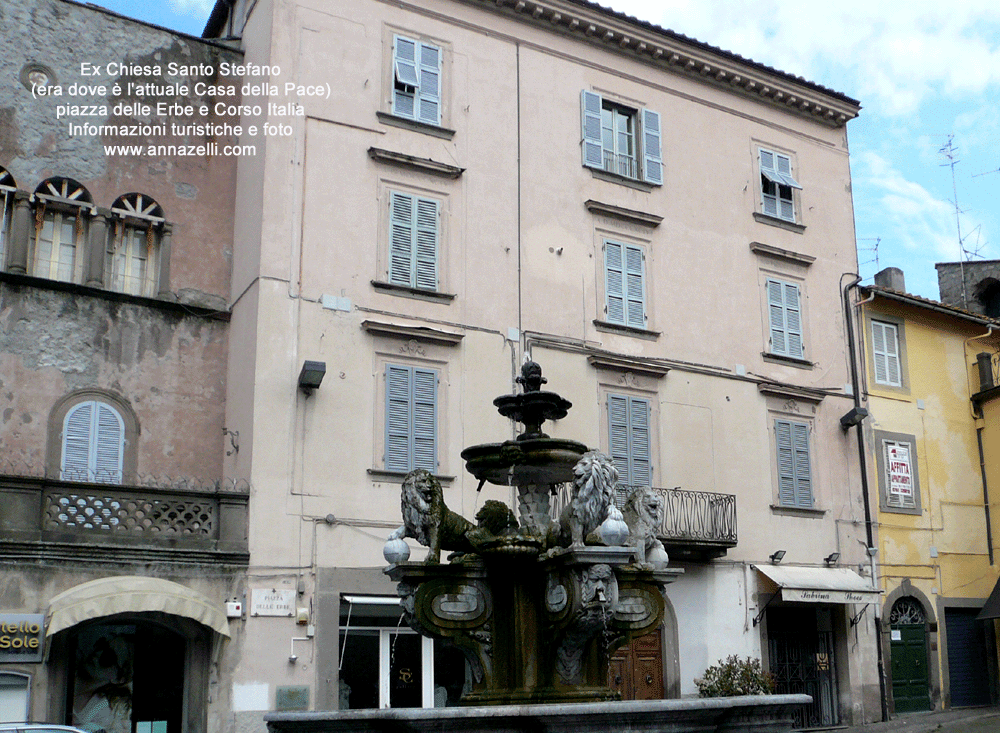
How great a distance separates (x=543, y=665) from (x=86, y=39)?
1462 cm

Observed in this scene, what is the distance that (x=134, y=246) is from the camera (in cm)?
1961

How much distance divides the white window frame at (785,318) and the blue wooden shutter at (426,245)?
25.7 feet

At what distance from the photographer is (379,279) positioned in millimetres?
19844

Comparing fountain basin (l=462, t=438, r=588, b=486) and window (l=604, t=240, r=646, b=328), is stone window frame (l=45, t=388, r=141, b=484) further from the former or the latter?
fountain basin (l=462, t=438, r=588, b=486)

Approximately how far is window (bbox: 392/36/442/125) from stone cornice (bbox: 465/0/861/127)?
1.72 meters

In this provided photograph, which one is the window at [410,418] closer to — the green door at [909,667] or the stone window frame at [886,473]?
the stone window frame at [886,473]

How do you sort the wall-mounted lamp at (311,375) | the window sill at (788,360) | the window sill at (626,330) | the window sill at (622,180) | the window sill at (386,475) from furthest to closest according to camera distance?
the window sill at (788,360) → the window sill at (622,180) → the window sill at (626,330) → the window sill at (386,475) → the wall-mounted lamp at (311,375)

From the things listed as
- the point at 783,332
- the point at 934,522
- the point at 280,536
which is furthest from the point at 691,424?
the point at 280,536

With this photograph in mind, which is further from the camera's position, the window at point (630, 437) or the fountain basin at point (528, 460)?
the window at point (630, 437)

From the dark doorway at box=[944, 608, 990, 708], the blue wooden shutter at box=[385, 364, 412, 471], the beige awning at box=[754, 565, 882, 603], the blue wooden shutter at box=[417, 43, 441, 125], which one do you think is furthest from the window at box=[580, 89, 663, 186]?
the dark doorway at box=[944, 608, 990, 708]

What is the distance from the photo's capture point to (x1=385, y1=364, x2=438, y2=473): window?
763 inches

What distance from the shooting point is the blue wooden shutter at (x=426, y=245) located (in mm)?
20359

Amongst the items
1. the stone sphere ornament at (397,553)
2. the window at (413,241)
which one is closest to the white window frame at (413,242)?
the window at (413,241)

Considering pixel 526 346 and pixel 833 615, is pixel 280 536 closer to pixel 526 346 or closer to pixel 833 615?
pixel 526 346
